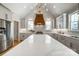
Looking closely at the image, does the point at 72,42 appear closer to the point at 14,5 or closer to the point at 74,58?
the point at 74,58

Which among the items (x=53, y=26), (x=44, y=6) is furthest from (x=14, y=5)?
(x=53, y=26)

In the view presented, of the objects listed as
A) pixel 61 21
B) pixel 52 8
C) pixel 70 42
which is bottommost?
pixel 70 42

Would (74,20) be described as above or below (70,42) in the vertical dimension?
above

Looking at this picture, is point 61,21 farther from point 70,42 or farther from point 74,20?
point 70,42

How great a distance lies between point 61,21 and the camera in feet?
15.8

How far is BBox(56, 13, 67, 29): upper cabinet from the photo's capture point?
472 centimetres

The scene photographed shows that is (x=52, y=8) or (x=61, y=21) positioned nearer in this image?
(x=61, y=21)

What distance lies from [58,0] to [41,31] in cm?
324

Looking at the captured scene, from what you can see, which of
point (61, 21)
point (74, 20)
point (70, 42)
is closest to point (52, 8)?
point (61, 21)

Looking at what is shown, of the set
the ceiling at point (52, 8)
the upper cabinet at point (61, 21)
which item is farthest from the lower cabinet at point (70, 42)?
the ceiling at point (52, 8)

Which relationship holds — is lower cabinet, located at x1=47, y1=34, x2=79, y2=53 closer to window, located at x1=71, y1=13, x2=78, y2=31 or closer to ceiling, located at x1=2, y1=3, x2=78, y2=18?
window, located at x1=71, y1=13, x2=78, y2=31

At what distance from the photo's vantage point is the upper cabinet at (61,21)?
186 inches

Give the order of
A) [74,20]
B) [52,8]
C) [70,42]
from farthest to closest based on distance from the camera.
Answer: [52,8], [74,20], [70,42]

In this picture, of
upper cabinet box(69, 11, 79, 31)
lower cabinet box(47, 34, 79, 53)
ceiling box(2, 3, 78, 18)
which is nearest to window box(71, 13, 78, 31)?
upper cabinet box(69, 11, 79, 31)
